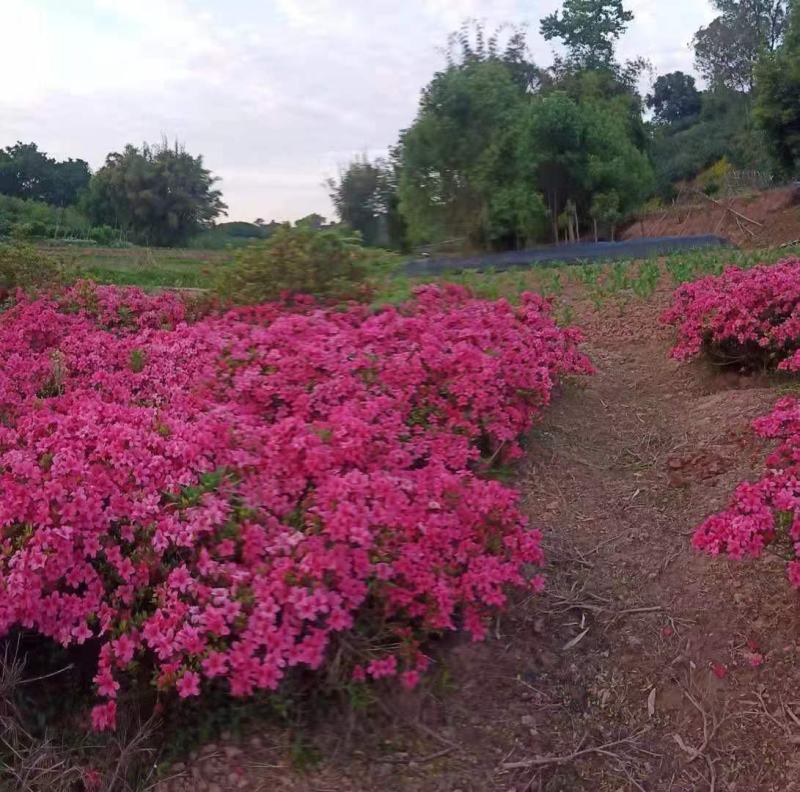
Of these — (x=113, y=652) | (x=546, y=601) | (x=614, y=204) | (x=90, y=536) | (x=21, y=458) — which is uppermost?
(x=614, y=204)

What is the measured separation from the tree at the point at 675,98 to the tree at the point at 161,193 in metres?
24.5

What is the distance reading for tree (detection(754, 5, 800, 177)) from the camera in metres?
21.1

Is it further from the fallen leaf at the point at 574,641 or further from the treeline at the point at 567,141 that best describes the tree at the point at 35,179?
the fallen leaf at the point at 574,641

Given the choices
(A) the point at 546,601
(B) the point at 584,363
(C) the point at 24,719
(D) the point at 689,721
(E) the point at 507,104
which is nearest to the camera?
(C) the point at 24,719

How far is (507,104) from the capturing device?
48.6ft

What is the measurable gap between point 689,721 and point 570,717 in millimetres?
310

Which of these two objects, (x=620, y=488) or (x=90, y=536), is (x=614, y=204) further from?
(x=90, y=536)

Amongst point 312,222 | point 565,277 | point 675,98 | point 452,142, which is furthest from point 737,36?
point 312,222

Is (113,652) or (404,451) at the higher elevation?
(404,451)

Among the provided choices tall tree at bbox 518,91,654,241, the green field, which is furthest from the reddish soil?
tall tree at bbox 518,91,654,241

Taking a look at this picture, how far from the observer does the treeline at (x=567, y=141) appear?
1444 centimetres

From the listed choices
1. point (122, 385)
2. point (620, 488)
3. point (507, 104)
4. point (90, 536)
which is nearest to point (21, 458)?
point (90, 536)

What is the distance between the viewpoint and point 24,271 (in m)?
6.30

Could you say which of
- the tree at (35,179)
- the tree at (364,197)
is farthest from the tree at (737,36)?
the tree at (364,197)
